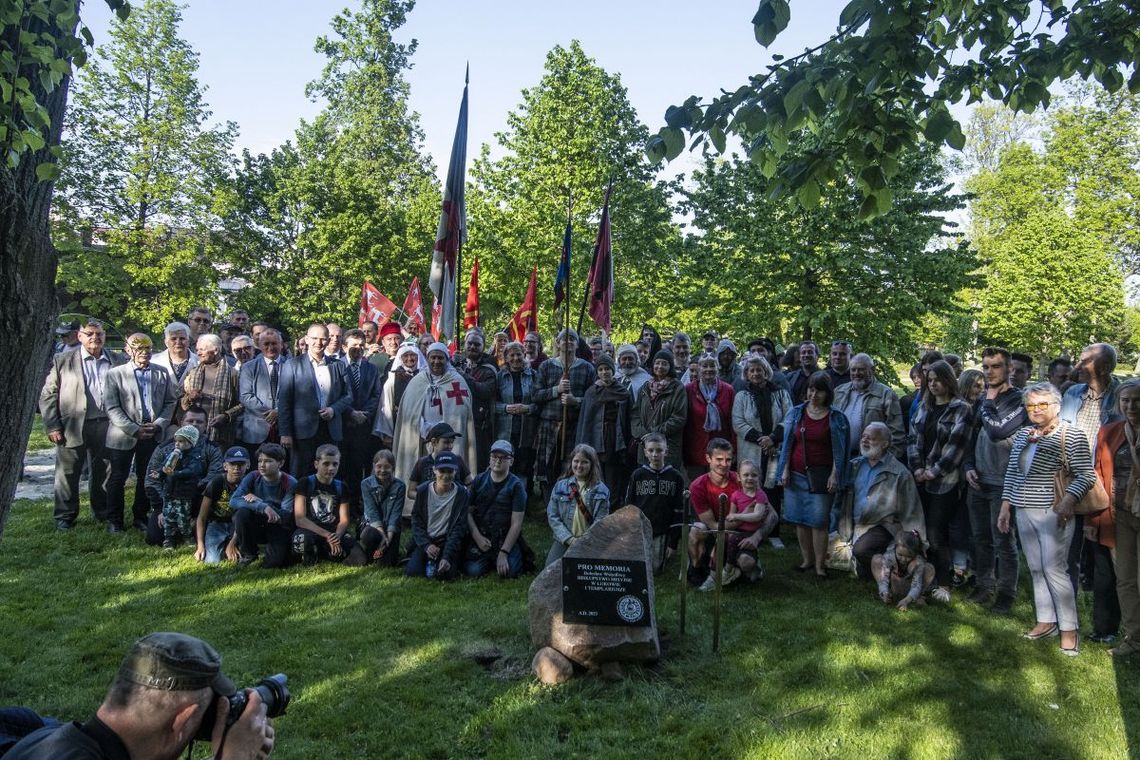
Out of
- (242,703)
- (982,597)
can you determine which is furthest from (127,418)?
(982,597)

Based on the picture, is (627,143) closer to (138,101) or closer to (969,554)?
(138,101)

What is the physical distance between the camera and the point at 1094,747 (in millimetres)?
4223

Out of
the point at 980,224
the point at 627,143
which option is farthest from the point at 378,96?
the point at 980,224

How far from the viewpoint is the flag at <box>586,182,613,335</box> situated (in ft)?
30.9

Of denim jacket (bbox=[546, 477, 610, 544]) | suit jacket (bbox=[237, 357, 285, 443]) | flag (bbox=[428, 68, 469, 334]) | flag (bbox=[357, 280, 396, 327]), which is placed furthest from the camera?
flag (bbox=[357, 280, 396, 327])

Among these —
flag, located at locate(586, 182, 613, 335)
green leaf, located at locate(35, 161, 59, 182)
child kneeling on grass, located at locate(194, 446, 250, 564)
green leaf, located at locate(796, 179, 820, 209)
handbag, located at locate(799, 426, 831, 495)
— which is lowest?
child kneeling on grass, located at locate(194, 446, 250, 564)

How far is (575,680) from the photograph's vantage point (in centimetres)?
493

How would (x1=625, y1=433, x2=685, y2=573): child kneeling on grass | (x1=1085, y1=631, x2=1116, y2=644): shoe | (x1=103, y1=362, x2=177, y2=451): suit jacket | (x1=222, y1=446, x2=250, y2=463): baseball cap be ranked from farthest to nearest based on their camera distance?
(x1=103, y1=362, x2=177, y2=451): suit jacket → (x1=222, y1=446, x2=250, y2=463): baseball cap → (x1=625, y1=433, x2=685, y2=573): child kneeling on grass → (x1=1085, y1=631, x2=1116, y2=644): shoe

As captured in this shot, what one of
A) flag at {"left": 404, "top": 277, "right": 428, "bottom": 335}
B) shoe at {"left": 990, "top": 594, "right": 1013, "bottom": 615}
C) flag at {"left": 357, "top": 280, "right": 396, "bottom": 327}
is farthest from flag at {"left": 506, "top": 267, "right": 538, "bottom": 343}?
shoe at {"left": 990, "top": 594, "right": 1013, "bottom": 615}

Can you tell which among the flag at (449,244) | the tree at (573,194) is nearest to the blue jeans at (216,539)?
the flag at (449,244)

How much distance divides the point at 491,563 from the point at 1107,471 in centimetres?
493

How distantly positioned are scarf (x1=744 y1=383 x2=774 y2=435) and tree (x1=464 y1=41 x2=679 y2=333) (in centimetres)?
1484

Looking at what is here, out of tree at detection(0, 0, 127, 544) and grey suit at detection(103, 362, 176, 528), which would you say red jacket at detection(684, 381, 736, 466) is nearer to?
grey suit at detection(103, 362, 176, 528)

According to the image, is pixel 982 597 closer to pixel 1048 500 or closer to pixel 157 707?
pixel 1048 500
